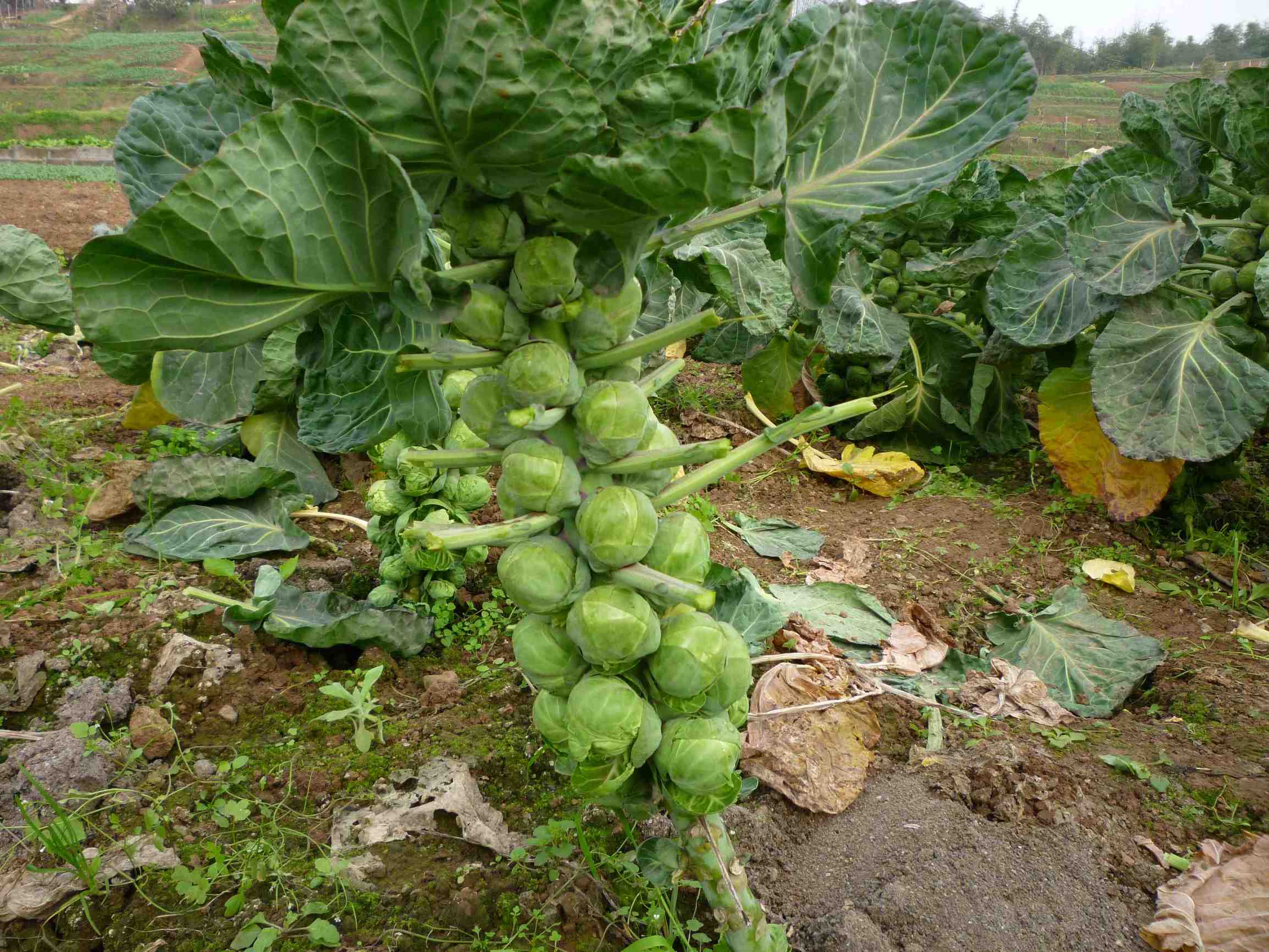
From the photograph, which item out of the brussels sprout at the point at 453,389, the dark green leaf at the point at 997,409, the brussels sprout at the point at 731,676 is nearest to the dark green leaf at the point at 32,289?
the brussels sprout at the point at 453,389

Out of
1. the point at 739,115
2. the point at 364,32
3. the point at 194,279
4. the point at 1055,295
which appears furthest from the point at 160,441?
the point at 1055,295

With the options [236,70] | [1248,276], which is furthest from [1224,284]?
[236,70]

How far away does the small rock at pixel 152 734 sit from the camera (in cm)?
204

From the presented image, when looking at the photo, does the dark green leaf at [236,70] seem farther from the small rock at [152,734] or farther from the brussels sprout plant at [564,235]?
the small rock at [152,734]

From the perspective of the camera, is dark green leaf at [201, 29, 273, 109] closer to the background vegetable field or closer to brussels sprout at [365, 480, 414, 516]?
the background vegetable field

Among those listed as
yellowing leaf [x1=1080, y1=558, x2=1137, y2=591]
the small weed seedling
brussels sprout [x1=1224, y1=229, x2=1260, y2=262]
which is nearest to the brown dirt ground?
the small weed seedling

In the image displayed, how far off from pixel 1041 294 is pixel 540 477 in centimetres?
345

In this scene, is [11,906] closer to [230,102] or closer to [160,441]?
[230,102]

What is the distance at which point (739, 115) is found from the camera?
2.72 feet

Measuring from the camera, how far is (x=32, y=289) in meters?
3.07

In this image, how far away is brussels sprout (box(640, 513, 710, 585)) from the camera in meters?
1.19

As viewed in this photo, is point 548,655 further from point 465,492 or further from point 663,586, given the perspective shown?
point 465,492

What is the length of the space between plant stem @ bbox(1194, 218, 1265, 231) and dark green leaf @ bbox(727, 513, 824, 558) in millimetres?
2255

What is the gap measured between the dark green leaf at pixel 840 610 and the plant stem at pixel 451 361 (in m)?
1.67
